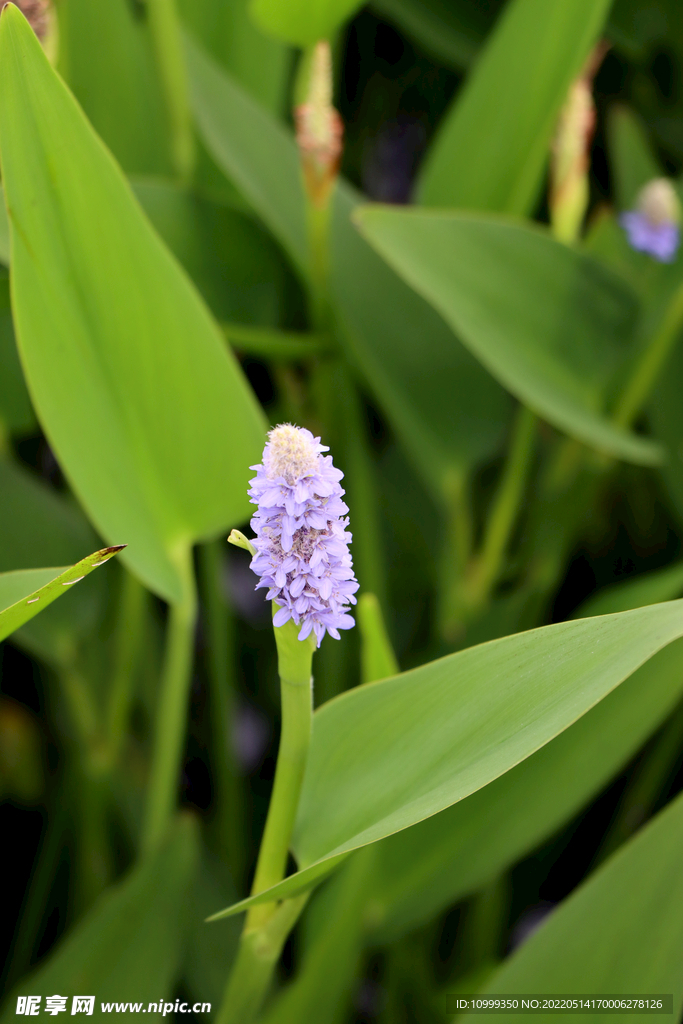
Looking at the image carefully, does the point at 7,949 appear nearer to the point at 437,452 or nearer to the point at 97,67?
the point at 437,452

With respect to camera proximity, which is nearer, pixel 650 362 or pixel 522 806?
pixel 522 806

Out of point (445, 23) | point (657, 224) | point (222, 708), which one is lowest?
point (222, 708)

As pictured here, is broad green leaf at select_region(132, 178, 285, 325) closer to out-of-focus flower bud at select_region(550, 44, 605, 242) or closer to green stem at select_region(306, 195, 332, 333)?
green stem at select_region(306, 195, 332, 333)

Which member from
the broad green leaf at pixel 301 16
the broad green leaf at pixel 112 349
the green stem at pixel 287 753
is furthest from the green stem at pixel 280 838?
the broad green leaf at pixel 301 16

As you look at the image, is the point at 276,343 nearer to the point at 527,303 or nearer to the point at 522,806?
the point at 527,303

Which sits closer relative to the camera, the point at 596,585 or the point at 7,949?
the point at 7,949

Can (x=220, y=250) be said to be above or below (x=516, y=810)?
above

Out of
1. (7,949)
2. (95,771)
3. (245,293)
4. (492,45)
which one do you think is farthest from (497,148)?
(7,949)

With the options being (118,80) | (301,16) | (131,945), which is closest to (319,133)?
(301,16)
